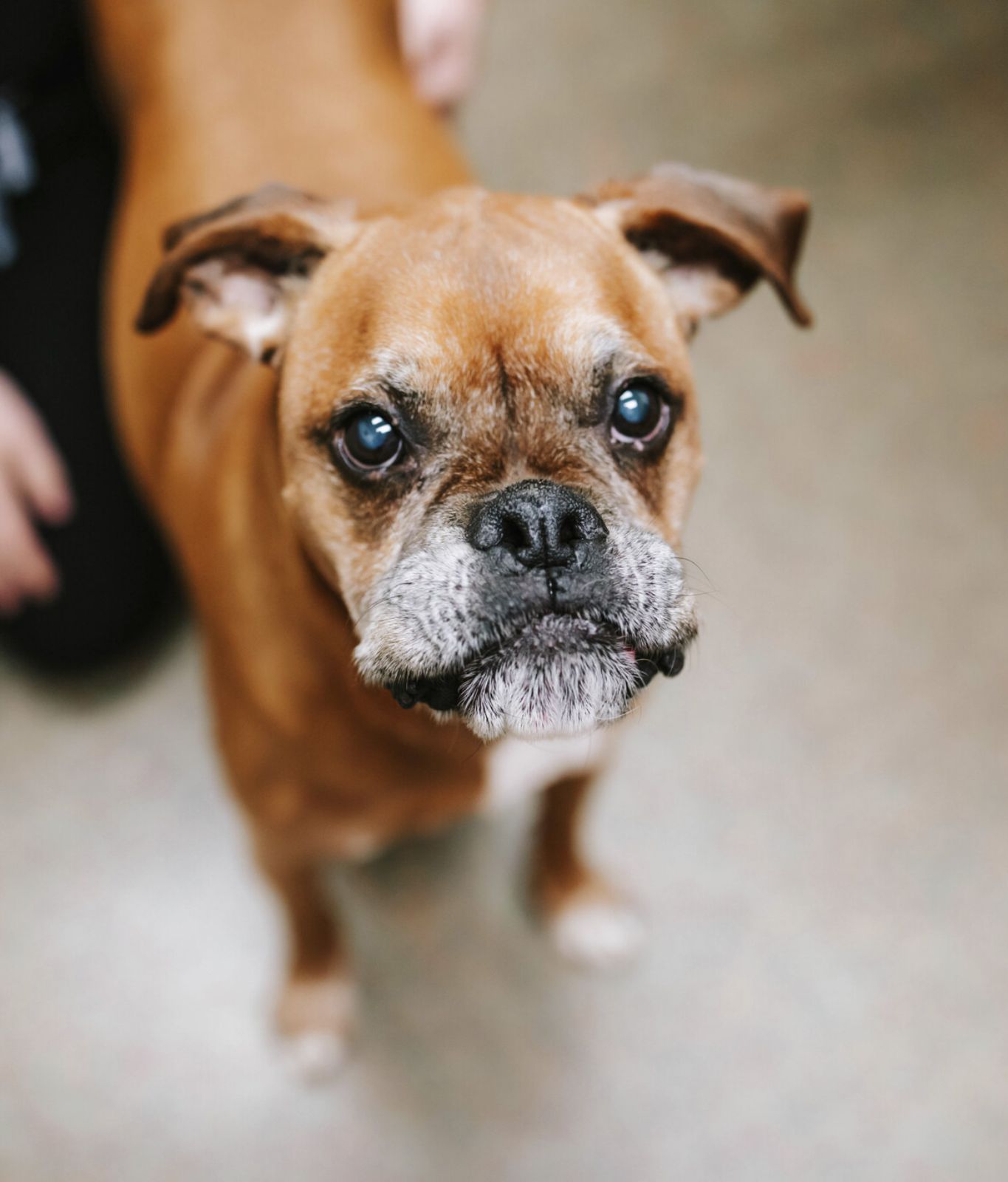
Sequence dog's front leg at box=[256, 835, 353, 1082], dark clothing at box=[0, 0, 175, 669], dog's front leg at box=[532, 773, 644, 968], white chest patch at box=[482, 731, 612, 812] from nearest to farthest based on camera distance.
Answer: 1. white chest patch at box=[482, 731, 612, 812]
2. dog's front leg at box=[256, 835, 353, 1082]
3. dog's front leg at box=[532, 773, 644, 968]
4. dark clothing at box=[0, 0, 175, 669]

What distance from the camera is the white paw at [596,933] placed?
220cm

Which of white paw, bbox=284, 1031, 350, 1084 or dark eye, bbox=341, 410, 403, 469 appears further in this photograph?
white paw, bbox=284, 1031, 350, 1084

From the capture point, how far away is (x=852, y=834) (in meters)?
2.33

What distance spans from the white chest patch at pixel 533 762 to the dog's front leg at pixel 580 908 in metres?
0.37

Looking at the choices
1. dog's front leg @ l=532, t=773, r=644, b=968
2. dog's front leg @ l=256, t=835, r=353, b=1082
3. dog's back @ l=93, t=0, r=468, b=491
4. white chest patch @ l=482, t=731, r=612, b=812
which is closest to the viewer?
white chest patch @ l=482, t=731, r=612, b=812

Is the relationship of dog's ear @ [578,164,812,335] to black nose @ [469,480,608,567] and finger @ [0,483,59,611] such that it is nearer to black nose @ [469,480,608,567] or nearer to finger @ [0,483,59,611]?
black nose @ [469,480,608,567]

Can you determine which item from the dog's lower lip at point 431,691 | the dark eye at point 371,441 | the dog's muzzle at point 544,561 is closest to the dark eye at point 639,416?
the dog's muzzle at point 544,561

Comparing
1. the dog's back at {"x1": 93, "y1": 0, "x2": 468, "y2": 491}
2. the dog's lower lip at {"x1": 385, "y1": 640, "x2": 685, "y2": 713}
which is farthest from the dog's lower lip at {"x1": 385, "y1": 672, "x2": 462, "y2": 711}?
the dog's back at {"x1": 93, "y1": 0, "x2": 468, "y2": 491}

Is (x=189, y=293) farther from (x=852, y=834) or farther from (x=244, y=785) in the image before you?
(x=852, y=834)

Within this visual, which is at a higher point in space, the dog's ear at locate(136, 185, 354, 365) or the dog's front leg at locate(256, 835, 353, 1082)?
the dog's ear at locate(136, 185, 354, 365)

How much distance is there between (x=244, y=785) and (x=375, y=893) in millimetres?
659

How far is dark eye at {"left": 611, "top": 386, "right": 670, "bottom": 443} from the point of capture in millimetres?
1324

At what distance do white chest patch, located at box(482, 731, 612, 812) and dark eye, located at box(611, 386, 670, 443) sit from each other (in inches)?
18.9

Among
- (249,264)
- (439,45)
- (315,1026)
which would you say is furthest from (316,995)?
(439,45)
